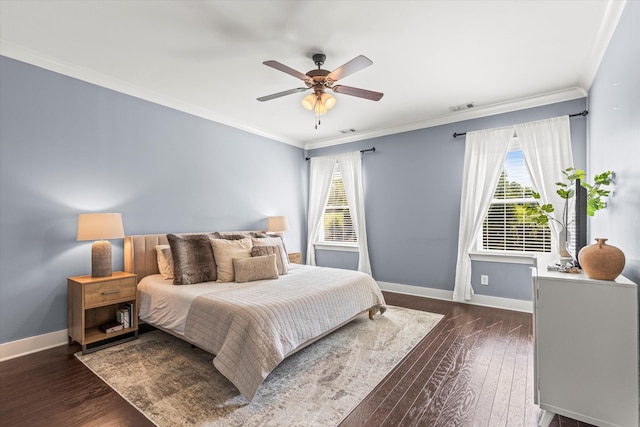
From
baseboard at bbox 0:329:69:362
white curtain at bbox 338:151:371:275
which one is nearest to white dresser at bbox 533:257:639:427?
white curtain at bbox 338:151:371:275

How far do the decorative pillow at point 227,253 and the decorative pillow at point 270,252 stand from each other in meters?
0.08

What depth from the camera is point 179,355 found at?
9.04 feet

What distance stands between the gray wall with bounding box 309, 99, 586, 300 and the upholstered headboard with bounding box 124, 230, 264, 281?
10.7 feet

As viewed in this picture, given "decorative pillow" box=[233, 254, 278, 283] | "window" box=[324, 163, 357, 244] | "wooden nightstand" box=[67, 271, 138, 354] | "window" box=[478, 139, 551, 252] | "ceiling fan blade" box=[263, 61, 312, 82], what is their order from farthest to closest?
"window" box=[324, 163, 357, 244]
"window" box=[478, 139, 551, 252]
"decorative pillow" box=[233, 254, 278, 283]
"wooden nightstand" box=[67, 271, 138, 354]
"ceiling fan blade" box=[263, 61, 312, 82]

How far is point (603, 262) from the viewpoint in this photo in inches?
67.5

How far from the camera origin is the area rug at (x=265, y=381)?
75.4 inches

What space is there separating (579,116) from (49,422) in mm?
5639

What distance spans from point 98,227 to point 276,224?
257 centimetres

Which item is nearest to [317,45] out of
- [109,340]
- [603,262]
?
[603,262]

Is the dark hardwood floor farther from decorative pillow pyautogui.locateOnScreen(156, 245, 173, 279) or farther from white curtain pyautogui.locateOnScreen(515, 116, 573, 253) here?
white curtain pyautogui.locateOnScreen(515, 116, 573, 253)

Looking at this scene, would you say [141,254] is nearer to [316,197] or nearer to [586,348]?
[316,197]

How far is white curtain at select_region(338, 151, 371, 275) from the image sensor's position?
526 centimetres

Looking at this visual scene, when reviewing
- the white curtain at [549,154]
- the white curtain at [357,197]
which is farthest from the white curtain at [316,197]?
the white curtain at [549,154]

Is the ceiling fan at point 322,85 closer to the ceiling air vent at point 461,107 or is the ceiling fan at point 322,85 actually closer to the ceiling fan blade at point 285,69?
the ceiling fan blade at point 285,69
